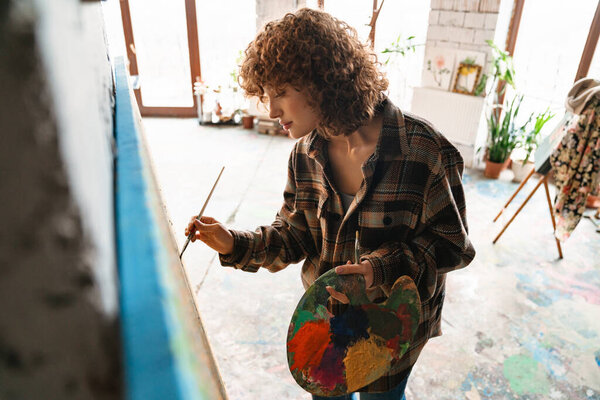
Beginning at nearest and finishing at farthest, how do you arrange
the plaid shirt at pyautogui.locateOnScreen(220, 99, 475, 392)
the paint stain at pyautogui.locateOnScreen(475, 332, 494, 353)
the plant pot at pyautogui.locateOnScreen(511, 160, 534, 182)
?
the plaid shirt at pyautogui.locateOnScreen(220, 99, 475, 392) → the paint stain at pyautogui.locateOnScreen(475, 332, 494, 353) → the plant pot at pyautogui.locateOnScreen(511, 160, 534, 182)

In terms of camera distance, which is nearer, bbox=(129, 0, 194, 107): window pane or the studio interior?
the studio interior

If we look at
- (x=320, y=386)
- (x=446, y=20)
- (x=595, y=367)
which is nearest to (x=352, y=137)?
(x=320, y=386)

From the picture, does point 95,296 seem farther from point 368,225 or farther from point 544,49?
point 544,49

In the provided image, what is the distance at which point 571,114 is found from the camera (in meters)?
2.84

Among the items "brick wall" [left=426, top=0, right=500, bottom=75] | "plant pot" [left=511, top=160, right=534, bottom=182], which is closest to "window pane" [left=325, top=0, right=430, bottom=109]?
"brick wall" [left=426, top=0, right=500, bottom=75]

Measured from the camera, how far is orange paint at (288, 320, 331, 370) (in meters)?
1.02

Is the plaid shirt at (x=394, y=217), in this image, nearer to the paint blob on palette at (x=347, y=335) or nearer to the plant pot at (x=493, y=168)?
the paint blob on palette at (x=347, y=335)

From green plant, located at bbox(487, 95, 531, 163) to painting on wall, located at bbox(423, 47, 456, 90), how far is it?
0.60 meters

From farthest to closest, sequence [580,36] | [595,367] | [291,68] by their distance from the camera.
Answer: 1. [580,36]
2. [595,367]
3. [291,68]

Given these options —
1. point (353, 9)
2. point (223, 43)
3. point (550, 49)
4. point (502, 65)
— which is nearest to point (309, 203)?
point (502, 65)

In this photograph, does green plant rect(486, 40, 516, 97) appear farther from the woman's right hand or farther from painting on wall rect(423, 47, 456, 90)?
the woman's right hand

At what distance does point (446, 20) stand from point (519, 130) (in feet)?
4.51

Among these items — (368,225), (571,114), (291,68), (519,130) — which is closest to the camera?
(291,68)

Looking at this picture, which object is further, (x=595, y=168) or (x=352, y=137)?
(x=595, y=168)
